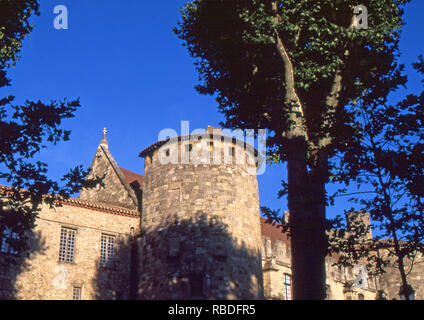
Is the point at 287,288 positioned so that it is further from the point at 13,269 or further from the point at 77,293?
the point at 13,269

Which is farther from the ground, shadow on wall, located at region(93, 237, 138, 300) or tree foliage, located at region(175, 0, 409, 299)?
tree foliage, located at region(175, 0, 409, 299)

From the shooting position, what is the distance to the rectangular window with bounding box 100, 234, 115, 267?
88.3ft

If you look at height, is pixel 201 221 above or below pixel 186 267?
above

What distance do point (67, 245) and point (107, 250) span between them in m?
2.30

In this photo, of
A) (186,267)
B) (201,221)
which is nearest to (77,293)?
(186,267)

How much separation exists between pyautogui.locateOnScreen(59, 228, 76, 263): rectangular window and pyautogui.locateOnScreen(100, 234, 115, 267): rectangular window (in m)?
1.69

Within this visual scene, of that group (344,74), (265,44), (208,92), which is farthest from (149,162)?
(344,74)

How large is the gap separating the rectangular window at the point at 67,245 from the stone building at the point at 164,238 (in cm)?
5

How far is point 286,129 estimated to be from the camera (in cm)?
1326

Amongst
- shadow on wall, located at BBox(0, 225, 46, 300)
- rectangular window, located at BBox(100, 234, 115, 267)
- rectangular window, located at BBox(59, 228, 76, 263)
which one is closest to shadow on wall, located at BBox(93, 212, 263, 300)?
rectangular window, located at BBox(100, 234, 115, 267)

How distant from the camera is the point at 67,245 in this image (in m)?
26.0

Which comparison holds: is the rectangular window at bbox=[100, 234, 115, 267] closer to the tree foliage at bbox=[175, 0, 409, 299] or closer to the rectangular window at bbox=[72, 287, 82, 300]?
the rectangular window at bbox=[72, 287, 82, 300]

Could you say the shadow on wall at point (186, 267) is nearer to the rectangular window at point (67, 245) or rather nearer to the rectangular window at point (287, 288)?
the rectangular window at point (67, 245)
